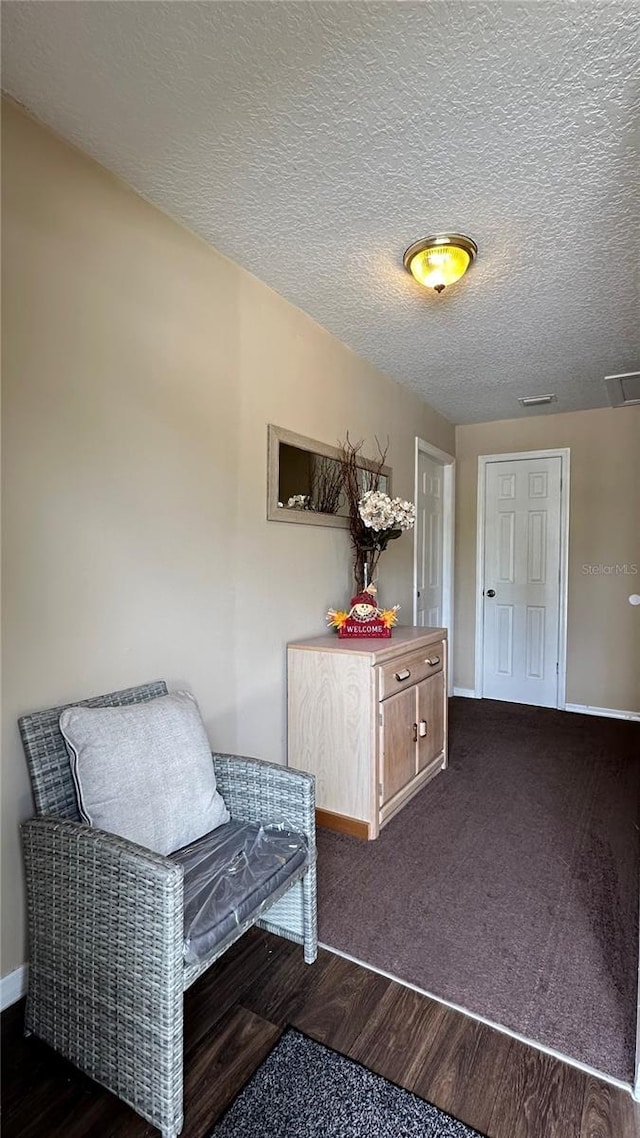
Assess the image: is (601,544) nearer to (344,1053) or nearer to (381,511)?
(381,511)

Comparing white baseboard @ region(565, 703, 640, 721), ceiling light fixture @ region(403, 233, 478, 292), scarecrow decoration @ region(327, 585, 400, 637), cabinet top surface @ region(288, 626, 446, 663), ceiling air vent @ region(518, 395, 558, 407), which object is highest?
ceiling air vent @ region(518, 395, 558, 407)

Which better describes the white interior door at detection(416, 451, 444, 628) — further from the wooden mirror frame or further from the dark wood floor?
the dark wood floor

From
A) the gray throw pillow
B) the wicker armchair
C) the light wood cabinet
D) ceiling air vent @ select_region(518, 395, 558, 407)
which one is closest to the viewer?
the wicker armchair

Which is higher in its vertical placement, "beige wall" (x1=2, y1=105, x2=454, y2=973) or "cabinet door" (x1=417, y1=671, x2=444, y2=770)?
"beige wall" (x1=2, y1=105, x2=454, y2=973)

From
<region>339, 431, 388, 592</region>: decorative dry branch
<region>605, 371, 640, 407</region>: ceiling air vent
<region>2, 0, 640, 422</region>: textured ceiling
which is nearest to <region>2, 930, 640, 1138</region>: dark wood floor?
<region>339, 431, 388, 592</region>: decorative dry branch

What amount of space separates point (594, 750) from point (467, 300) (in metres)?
2.89

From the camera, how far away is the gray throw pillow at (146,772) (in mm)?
1393

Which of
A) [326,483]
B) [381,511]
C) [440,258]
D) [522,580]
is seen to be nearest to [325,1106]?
[381,511]

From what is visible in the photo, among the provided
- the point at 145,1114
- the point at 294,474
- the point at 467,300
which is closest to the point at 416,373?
the point at 467,300

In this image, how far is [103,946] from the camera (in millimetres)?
1225

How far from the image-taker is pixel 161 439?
6.30ft

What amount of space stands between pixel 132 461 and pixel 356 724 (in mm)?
1436

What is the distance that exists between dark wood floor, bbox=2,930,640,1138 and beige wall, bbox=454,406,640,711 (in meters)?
3.44

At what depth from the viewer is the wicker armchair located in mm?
1140
